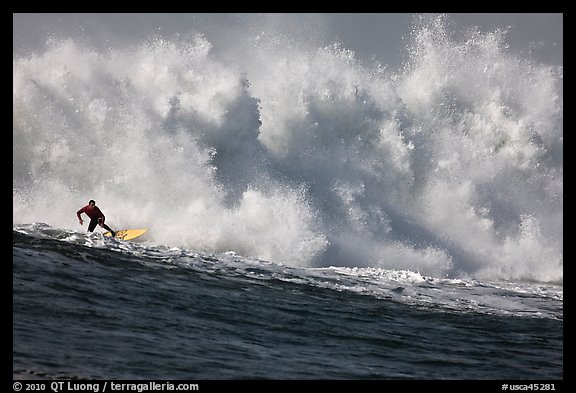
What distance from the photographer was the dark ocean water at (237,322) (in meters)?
10.7

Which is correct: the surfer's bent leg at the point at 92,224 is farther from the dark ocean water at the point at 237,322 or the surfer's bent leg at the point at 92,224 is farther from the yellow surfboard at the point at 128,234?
the yellow surfboard at the point at 128,234

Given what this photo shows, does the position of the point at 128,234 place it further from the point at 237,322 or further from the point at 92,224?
the point at 237,322

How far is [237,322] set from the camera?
1368cm

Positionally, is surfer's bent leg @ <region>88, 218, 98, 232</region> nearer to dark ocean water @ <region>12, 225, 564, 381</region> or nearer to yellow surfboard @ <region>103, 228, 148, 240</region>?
dark ocean water @ <region>12, 225, 564, 381</region>

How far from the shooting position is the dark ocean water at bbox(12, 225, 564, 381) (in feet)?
35.1

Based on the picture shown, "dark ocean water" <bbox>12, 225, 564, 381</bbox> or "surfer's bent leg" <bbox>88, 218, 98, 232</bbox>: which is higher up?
"surfer's bent leg" <bbox>88, 218, 98, 232</bbox>

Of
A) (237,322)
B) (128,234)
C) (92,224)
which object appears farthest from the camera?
(128,234)

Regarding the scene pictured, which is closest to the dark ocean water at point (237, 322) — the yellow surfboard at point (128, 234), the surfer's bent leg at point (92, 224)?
the surfer's bent leg at point (92, 224)

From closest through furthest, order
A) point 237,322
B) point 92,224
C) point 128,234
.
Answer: point 237,322
point 92,224
point 128,234

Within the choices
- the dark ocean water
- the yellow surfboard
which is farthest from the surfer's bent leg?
the yellow surfboard

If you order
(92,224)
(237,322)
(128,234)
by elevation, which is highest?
(128,234)

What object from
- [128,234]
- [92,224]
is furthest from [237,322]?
[128,234]
